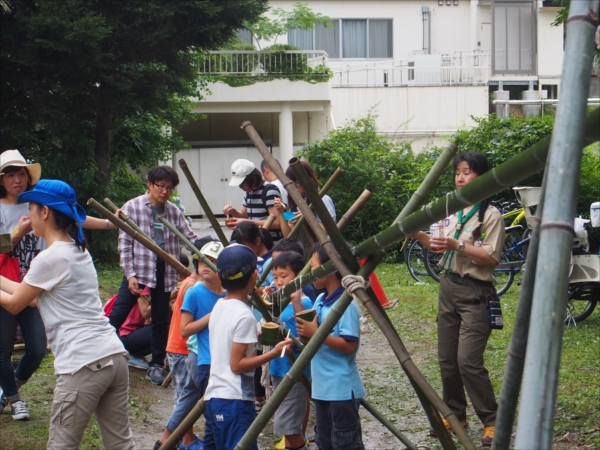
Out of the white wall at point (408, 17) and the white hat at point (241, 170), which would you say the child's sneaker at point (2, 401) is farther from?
the white wall at point (408, 17)

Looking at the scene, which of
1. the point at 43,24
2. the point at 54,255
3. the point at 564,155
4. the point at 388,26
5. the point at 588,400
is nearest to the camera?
the point at 564,155

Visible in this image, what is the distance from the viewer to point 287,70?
2030cm

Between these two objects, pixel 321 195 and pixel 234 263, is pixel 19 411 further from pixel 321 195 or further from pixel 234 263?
pixel 321 195

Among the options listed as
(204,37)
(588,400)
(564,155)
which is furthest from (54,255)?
(204,37)

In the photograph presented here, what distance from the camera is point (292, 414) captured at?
17.1ft

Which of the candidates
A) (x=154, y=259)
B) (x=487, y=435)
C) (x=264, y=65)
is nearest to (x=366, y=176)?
(x=264, y=65)

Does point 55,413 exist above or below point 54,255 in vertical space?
below

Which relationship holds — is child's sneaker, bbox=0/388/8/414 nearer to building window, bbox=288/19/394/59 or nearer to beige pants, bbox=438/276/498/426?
beige pants, bbox=438/276/498/426

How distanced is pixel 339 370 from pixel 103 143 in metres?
10.0

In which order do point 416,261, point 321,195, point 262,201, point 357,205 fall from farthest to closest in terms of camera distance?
point 416,261 < point 262,201 < point 321,195 < point 357,205

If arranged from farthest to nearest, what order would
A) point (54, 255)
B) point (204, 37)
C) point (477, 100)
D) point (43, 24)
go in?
point (477, 100)
point (204, 37)
point (43, 24)
point (54, 255)

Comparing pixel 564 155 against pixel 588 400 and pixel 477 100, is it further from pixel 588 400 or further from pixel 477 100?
pixel 477 100

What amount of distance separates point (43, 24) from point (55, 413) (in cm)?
773

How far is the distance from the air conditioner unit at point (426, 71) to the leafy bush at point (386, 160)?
4.88 metres
